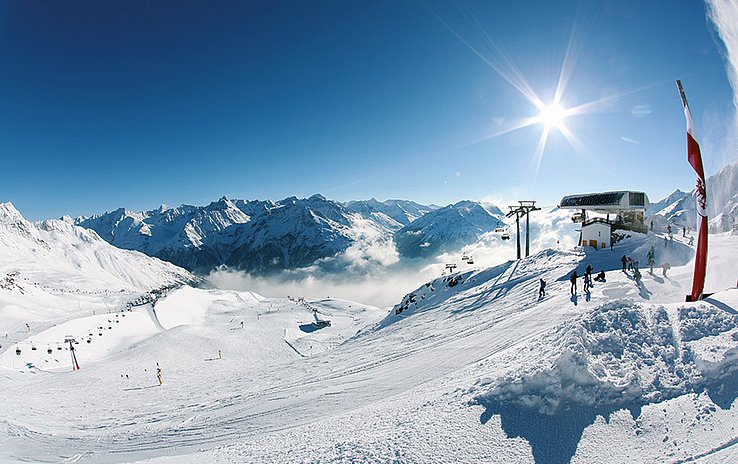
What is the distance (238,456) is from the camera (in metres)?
8.91

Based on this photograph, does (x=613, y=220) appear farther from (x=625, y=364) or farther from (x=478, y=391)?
(x=478, y=391)

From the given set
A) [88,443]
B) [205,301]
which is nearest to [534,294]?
[88,443]

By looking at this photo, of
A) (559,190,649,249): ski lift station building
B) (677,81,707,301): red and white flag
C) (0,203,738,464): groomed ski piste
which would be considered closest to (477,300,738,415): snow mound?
(0,203,738,464): groomed ski piste

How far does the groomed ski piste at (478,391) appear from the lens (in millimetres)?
6969

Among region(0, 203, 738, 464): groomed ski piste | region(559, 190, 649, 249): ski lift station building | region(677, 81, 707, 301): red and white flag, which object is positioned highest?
region(559, 190, 649, 249): ski lift station building

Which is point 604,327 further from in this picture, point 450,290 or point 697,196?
point 450,290

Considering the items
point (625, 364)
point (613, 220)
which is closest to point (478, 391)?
point (625, 364)

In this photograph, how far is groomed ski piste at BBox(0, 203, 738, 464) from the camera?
6969 millimetres

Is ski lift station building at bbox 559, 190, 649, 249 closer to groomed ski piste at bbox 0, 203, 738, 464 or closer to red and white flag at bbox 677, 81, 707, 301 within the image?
groomed ski piste at bbox 0, 203, 738, 464

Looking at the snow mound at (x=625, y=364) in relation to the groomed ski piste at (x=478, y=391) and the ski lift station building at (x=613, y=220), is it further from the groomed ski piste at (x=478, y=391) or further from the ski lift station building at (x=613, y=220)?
the ski lift station building at (x=613, y=220)

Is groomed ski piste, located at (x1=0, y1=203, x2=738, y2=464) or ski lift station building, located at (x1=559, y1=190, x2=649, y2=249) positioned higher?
ski lift station building, located at (x1=559, y1=190, x2=649, y2=249)

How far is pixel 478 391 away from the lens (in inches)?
351

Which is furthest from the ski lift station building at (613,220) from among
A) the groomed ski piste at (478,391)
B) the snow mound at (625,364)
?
the snow mound at (625,364)

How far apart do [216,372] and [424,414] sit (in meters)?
30.1
